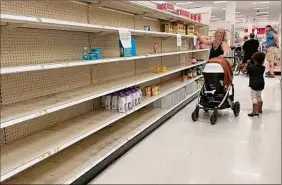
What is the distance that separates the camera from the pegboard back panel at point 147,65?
4470 mm

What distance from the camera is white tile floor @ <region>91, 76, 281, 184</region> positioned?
2.62 meters

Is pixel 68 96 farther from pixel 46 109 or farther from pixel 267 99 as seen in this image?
pixel 267 99

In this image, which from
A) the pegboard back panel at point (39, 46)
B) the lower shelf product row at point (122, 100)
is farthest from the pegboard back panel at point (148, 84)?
the pegboard back panel at point (39, 46)

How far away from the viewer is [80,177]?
2369 mm

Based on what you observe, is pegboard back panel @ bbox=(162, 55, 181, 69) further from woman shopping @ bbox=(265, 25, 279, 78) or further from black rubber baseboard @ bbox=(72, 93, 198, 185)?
woman shopping @ bbox=(265, 25, 279, 78)

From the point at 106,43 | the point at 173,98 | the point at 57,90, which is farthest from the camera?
the point at 173,98

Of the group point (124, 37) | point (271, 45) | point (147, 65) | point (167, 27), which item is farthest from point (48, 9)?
point (271, 45)

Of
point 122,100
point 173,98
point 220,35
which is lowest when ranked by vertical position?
point 173,98

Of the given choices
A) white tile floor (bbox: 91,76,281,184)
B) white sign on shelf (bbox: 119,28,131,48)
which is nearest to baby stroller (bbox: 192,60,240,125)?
white tile floor (bbox: 91,76,281,184)

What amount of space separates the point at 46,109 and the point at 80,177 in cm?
70

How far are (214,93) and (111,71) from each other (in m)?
1.92

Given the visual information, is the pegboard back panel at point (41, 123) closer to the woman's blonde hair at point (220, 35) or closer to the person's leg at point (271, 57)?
the woman's blonde hair at point (220, 35)

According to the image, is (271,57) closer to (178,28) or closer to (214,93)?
(178,28)

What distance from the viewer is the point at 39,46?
2500 millimetres
